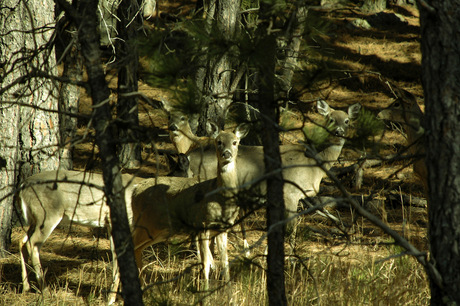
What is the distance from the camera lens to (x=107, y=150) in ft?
11.6

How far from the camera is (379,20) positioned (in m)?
22.7

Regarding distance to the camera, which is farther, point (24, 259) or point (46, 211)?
point (46, 211)

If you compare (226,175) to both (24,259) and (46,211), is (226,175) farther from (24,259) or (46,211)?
(24,259)

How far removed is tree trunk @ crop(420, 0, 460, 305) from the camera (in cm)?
306

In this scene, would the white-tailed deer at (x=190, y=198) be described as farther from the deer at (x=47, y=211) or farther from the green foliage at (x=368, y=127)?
the green foliage at (x=368, y=127)

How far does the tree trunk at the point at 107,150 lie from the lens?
3482 mm

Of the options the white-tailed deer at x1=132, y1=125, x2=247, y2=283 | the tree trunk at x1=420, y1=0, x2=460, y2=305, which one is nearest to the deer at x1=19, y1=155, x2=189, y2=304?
the white-tailed deer at x1=132, y1=125, x2=247, y2=283

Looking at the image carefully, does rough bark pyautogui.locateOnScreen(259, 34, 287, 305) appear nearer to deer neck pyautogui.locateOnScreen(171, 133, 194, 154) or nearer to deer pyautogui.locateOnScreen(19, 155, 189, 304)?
deer pyautogui.locateOnScreen(19, 155, 189, 304)

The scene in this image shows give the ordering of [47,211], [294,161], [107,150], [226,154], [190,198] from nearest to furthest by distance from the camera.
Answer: [107,150] → [190,198] → [47,211] → [226,154] → [294,161]

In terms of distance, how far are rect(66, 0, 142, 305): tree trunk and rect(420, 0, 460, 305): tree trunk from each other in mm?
1887

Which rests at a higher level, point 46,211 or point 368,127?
point 368,127

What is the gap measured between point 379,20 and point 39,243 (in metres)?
19.3

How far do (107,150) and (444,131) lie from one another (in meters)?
2.05

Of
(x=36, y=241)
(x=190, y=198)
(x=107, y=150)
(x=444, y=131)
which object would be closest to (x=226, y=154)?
(x=190, y=198)
